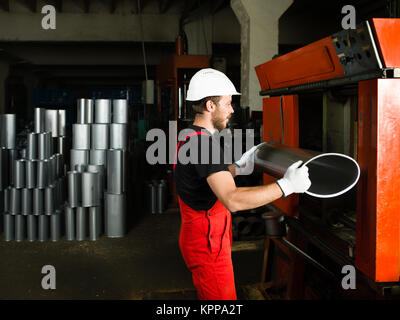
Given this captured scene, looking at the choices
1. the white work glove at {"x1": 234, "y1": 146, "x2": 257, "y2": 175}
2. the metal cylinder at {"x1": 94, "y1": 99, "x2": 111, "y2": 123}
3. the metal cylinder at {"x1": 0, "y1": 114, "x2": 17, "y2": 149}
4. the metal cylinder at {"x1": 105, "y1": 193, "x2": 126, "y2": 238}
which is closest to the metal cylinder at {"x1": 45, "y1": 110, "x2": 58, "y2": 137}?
the metal cylinder at {"x1": 0, "y1": 114, "x2": 17, "y2": 149}

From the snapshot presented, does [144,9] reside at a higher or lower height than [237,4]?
higher

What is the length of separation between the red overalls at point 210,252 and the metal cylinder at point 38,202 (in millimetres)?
3037

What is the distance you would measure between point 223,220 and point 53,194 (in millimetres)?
3129

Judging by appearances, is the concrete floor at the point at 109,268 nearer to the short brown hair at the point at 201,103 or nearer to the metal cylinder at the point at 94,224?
the metal cylinder at the point at 94,224

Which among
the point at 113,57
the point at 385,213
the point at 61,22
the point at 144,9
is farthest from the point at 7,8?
the point at 385,213

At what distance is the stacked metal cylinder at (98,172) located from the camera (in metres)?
4.60

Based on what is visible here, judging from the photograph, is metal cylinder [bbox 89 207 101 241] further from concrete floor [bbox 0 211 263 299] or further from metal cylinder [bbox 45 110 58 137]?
metal cylinder [bbox 45 110 58 137]

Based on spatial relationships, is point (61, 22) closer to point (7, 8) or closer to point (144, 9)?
point (7, 8)

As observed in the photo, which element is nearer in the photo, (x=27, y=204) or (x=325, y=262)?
(x=325, y=262)

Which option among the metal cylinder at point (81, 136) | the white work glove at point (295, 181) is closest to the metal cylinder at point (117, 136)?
the metal cylinder at point (81, 136)

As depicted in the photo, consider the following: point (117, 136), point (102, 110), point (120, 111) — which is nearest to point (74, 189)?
point (117, 136)

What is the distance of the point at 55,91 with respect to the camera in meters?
11.1

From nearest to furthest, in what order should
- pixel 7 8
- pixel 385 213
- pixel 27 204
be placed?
pixel 385 213 → pixel 27 204 → pixel 7 8

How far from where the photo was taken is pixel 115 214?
4.69 meters
